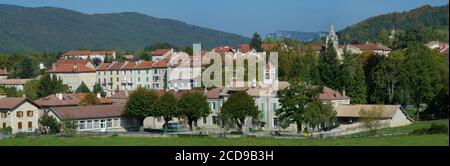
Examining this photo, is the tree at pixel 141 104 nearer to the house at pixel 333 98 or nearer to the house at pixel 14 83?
the house at pixel 333 98

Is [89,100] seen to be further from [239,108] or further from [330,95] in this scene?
[330,95]

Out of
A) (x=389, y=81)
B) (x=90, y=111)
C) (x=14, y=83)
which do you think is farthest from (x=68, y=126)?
(x=14, y=83)

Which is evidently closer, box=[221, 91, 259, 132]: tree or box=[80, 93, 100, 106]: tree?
box=[221, 91, 259, 132]: tree

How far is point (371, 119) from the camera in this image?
41344mm

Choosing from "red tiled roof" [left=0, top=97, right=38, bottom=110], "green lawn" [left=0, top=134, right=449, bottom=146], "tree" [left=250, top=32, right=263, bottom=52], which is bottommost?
"green lawn" [left=0, top=134, right=449, bottom=146]

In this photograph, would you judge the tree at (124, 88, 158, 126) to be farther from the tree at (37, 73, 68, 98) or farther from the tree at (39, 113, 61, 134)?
the tree at (37, 73, 68, 98)

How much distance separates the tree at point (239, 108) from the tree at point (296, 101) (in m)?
2.10

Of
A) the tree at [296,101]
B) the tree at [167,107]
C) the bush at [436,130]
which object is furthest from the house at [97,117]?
the bush at [436,130]


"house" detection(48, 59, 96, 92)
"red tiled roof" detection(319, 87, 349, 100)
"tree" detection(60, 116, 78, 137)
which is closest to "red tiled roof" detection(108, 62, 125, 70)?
"house" detection(48, 59, 96, 92)

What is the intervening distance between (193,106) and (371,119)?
12.3m

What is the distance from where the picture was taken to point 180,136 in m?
40.4

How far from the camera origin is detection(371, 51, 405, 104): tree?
5534 centimetres

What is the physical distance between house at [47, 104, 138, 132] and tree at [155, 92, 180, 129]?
3464mm

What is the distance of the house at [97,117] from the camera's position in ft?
161
